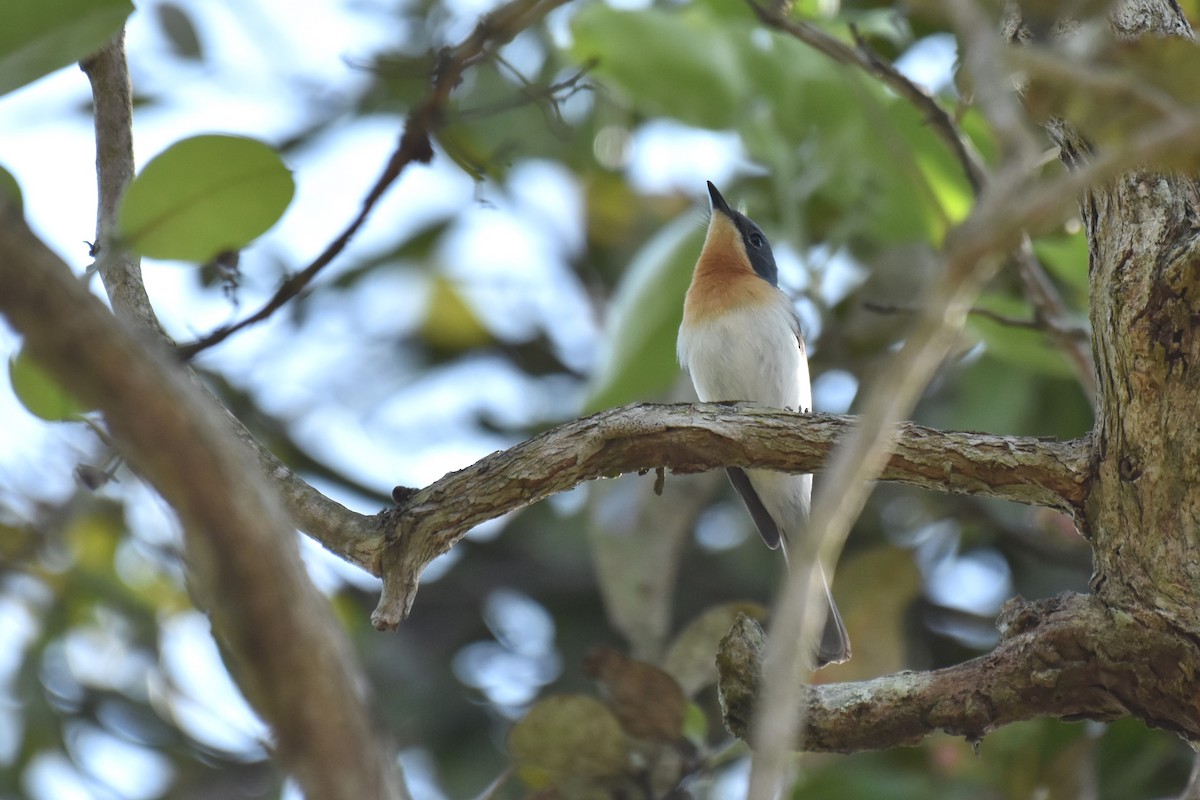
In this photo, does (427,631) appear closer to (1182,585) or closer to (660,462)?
(660,462)

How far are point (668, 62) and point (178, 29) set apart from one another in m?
2.97

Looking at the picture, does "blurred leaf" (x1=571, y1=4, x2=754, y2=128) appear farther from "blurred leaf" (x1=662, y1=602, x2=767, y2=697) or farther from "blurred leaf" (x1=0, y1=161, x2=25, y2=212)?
"blurred leaf" (x1=0, y1=161, x2=25, y2=212)

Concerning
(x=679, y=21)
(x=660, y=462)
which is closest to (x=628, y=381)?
(x=679, y=21)

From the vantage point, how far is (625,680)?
3215mm

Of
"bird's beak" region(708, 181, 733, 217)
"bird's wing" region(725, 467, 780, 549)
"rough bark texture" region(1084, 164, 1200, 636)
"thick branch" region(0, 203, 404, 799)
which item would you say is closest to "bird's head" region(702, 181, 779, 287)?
"bird's beak" region(708, 181, 733, 217)

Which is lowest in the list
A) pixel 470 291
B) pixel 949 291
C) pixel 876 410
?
pixel 876 410

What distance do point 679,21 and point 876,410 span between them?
4.13 meters

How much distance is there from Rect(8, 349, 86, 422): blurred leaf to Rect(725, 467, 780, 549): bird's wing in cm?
290

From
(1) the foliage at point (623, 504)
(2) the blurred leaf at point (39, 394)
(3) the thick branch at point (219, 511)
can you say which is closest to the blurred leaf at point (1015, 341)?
(1) the foliage at point (623, 504)

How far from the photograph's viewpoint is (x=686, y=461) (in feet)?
8.84

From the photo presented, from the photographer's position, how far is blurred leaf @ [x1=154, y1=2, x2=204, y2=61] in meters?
6.52

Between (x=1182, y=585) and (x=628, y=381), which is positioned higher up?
(x=628, y=381)

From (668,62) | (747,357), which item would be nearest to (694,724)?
(747,357)

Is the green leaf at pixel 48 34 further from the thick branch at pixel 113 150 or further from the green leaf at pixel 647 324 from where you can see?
the green leaf at pixel 647 324
